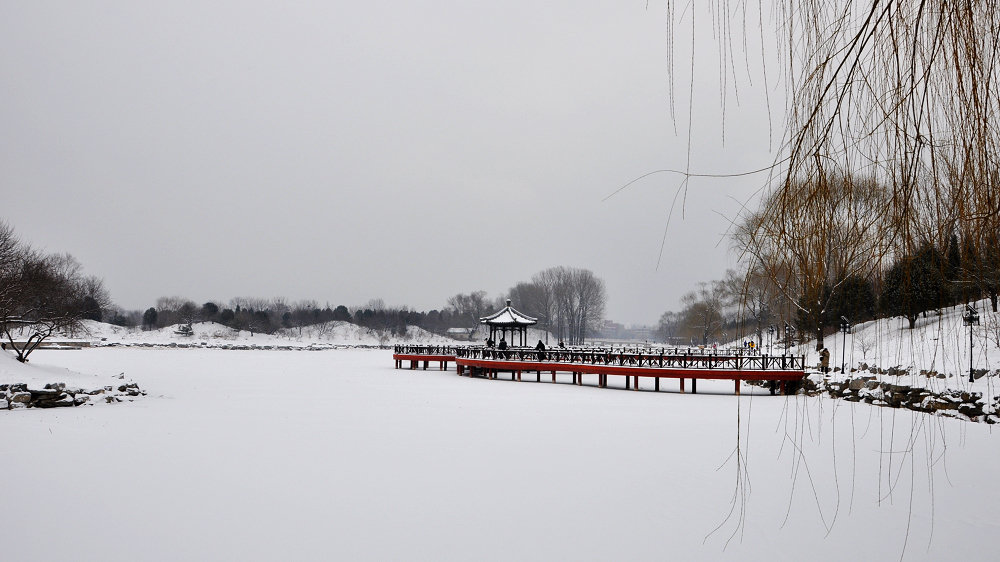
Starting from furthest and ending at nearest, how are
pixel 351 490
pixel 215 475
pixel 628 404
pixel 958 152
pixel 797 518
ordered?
pixel 628 404 < pixel 215 475 < pixel 351 490 < pixel 797 518 < pixel 958 152

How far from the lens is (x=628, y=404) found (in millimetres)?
16125

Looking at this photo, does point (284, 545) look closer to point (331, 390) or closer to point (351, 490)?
point (351, 490)

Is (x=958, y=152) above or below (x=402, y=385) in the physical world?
above

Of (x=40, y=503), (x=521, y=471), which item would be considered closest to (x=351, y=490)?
(x=521, y=471)

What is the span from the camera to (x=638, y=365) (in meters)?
20.9

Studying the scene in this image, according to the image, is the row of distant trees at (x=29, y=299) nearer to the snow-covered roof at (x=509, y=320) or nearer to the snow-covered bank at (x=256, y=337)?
the snow-covered roof at (x=509, y=320)

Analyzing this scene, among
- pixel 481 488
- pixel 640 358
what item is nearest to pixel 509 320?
pixel 640 358

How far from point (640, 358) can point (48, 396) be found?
1622 centimetres

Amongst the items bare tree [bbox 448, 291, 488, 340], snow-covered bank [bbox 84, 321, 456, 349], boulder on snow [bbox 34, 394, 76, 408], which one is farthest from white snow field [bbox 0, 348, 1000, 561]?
bare tree [bbox 448, 291, 488, 340]

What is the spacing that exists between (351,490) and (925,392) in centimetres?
1298

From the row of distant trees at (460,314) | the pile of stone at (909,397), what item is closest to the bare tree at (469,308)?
the row of distant trees at (460,314)

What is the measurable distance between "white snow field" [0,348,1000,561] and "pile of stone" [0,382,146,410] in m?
0.51

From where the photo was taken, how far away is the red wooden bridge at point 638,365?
18.8m

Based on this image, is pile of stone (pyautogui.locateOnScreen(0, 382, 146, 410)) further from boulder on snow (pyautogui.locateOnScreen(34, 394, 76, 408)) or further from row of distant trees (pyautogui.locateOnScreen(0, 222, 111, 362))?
row of distant trees (pyautogui.locateOnScreen(0, 222, 111, 362))
